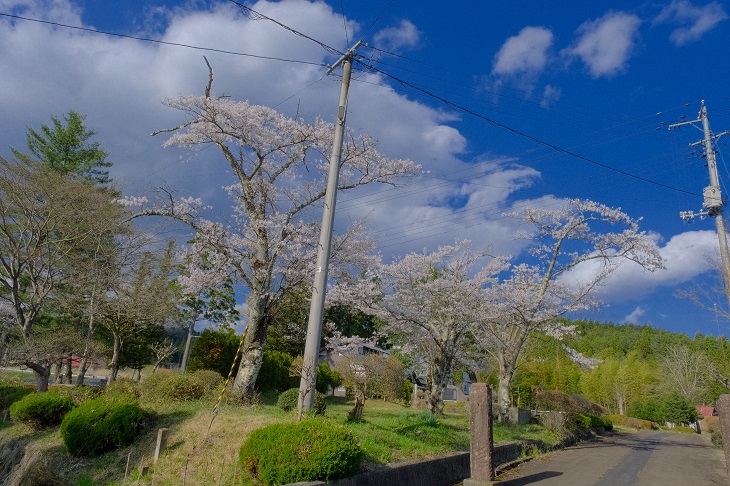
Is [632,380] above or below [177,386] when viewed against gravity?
above

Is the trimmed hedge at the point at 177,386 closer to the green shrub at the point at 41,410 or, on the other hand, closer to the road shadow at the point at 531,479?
the green shrub at the point at 41,410

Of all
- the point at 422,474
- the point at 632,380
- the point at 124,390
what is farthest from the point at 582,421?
the point at 632,380

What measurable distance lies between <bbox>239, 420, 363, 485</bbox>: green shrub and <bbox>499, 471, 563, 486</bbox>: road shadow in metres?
5.19

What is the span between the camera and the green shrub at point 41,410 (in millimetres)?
12391

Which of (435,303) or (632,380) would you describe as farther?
(632,380)

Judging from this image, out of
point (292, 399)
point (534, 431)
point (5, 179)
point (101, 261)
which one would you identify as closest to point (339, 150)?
point (292, 399)

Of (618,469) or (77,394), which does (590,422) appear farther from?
(77,394)

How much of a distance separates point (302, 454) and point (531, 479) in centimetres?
709

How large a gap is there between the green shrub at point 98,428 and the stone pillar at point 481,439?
718 centimetres

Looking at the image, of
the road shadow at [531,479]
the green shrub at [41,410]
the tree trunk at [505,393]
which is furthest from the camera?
the tree trunk at [505,393]

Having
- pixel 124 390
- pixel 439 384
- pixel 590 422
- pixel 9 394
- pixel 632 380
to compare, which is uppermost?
pixel 632 380

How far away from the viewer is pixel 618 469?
13.4 m

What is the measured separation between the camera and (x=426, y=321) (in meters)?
19.4

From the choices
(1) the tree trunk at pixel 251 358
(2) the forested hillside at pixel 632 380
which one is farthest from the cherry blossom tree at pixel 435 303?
(2) the forested hillside at pixel 632 380
